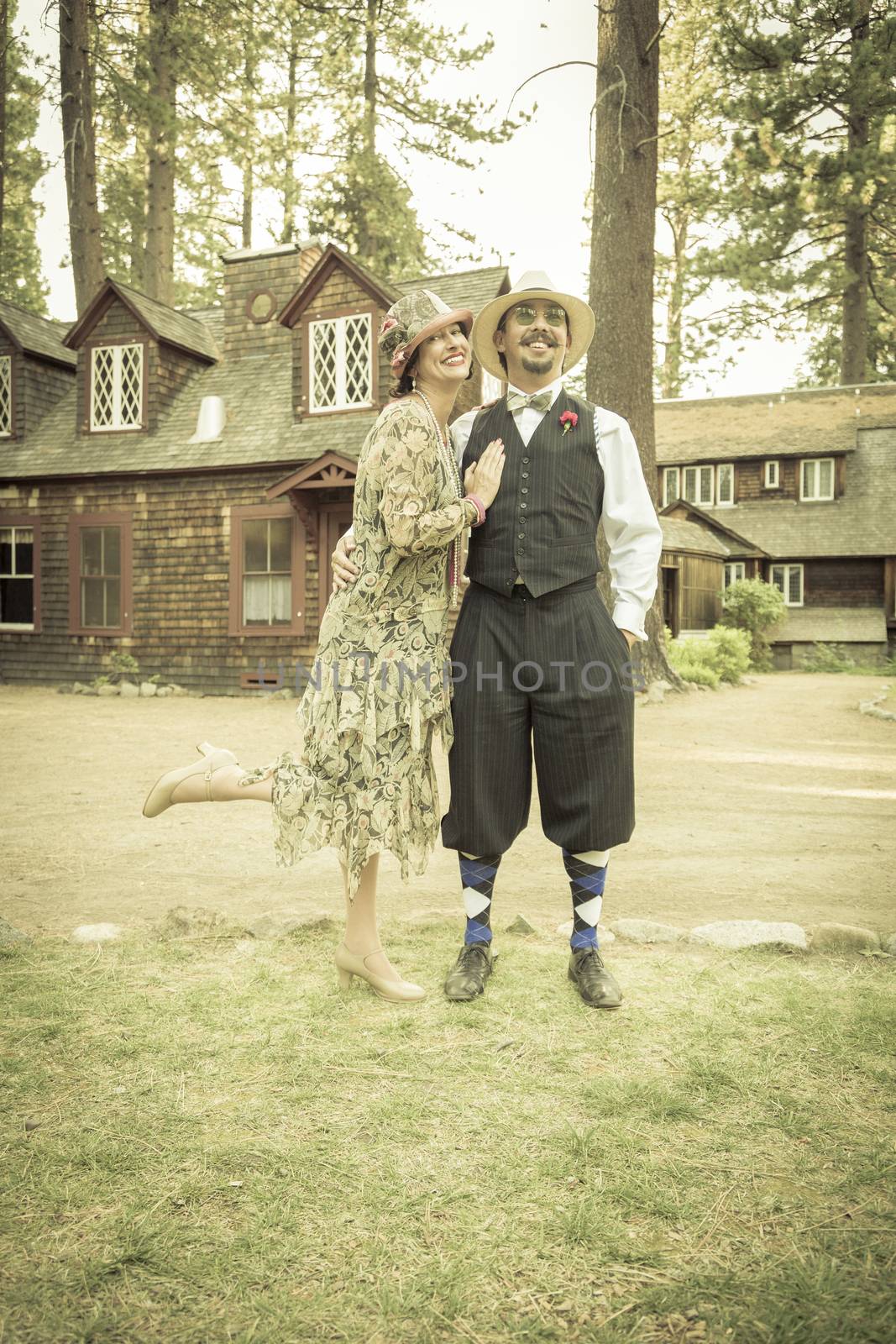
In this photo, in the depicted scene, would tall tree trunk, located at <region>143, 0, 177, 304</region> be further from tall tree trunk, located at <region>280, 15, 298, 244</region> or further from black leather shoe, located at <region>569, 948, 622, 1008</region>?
black leather shoe, located at <region>569, 948, 622, 1008</region>

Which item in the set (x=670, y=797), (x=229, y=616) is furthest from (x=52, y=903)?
(x=229, y=616)

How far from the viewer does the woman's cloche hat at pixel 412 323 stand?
279cm

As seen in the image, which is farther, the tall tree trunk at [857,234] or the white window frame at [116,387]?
the tall tree trunk at [857,234]

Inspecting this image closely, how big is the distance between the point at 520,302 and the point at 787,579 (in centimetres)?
2295

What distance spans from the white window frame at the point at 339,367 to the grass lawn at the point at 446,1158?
448 inches

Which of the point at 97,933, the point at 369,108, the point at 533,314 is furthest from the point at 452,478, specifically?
the point at 369,108

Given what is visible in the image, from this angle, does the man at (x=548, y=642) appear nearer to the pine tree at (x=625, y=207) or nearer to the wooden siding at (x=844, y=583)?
the pine tree at (x=625, y=207)

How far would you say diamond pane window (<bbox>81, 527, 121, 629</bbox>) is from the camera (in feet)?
47.4

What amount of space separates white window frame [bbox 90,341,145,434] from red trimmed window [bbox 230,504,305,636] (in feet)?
9.23

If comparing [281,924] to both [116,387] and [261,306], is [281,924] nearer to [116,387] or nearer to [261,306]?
[116,387]

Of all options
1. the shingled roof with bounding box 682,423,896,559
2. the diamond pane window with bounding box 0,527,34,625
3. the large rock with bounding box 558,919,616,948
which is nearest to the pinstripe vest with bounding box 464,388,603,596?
the large rock with bounding box 558,919,616,948

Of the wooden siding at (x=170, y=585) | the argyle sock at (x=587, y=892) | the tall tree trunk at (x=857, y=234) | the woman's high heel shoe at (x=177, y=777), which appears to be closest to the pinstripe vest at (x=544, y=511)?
the argyle sock at (x=587, y=892)

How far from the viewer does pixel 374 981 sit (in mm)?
2816

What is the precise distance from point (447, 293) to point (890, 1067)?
13.4 metres
